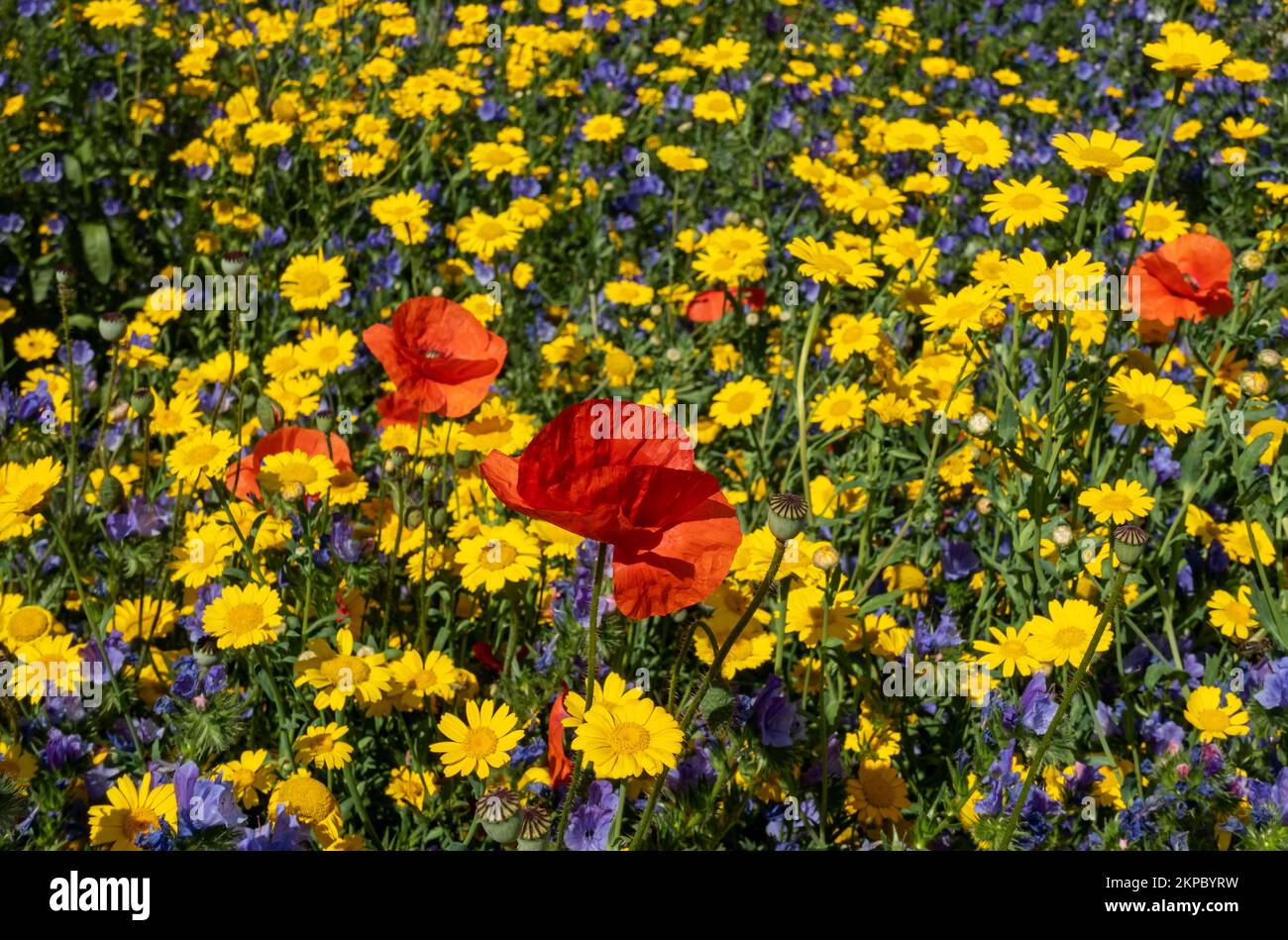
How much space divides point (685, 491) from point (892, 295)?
6.29 ft

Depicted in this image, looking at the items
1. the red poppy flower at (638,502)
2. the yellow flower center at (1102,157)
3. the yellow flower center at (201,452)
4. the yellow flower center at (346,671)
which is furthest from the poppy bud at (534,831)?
the yellow flower center at (1102,157)

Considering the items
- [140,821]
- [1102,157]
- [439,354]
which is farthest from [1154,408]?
[140,821]

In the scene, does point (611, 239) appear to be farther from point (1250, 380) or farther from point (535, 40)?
point (1250, 380)

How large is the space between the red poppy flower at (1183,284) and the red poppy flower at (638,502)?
4.96 feet

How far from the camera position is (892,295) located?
10.2 ft

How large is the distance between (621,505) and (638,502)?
22 millimetres

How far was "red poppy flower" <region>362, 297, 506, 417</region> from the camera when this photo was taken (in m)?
2.02

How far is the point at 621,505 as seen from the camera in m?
1.36

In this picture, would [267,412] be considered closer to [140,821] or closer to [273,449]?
[273,449]

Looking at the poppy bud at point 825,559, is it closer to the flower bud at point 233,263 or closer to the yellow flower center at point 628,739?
the yellow flower center at point 628,739

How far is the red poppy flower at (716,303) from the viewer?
3.22 meters

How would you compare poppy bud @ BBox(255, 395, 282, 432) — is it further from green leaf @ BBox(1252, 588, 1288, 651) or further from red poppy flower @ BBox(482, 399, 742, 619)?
green leaf @ BBox(1252, 588, 1288, 651)
